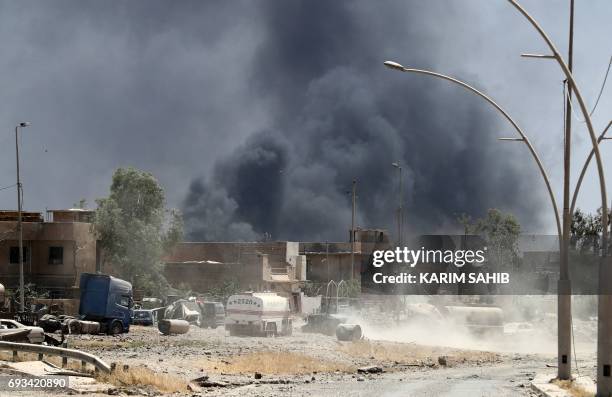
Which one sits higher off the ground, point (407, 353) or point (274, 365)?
point (274, 365)

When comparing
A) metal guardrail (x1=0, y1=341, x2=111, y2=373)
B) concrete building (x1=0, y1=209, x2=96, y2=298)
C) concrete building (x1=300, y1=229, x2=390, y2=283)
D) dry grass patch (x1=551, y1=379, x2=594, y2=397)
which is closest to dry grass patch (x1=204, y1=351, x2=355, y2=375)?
metal guardrail (x1=0, y1=341, x2=111, y2=373)

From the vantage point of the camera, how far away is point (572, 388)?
27.9 metres

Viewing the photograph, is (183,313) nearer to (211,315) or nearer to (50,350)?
(211,315)

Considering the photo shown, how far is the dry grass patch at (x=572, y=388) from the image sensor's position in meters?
26.1

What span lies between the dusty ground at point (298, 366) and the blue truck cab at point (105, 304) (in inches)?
49.2

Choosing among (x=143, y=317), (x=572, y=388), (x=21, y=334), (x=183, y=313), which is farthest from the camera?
(x=183, y=313)

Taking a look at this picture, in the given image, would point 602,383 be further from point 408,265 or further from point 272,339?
point 408,265

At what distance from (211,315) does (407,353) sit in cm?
2327

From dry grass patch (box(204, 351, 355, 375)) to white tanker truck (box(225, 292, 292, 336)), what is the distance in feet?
49.6

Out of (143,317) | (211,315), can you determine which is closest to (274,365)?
(143,317)

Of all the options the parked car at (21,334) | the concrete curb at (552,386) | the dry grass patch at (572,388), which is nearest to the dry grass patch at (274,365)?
the parked car at (21,334)

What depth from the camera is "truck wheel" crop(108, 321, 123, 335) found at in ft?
184

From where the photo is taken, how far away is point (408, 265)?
9781cm

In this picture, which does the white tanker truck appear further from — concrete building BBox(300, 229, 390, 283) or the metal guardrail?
concrete building BBox(300, 229, 390, 283)
